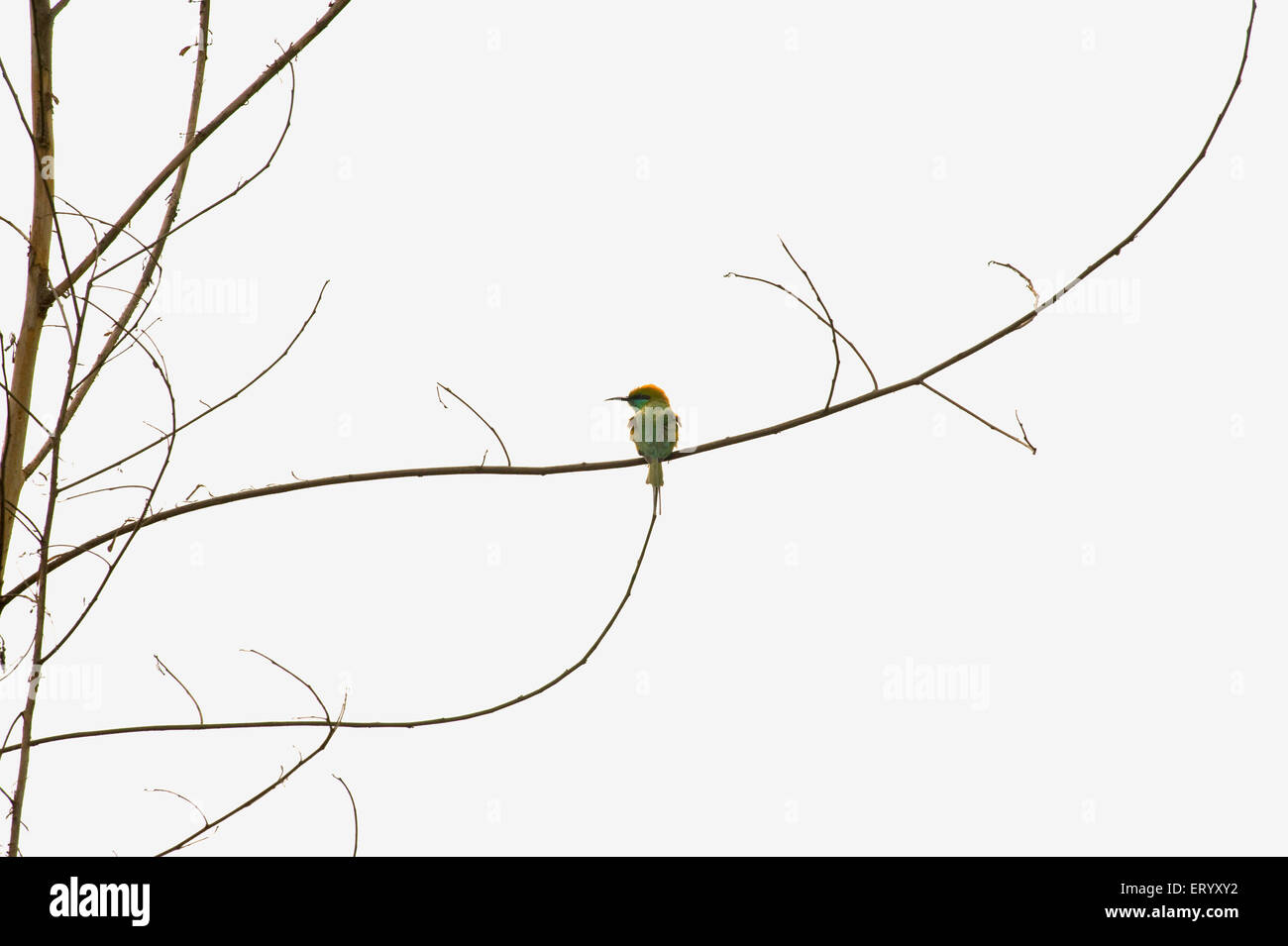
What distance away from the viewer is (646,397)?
18.0ft

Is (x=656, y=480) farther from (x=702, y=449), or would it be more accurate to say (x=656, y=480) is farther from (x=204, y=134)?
(x=204, y=134)

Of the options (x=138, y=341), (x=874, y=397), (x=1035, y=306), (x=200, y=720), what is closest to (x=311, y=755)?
(x=200, y=720)

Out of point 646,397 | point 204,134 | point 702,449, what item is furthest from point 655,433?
point 204,134

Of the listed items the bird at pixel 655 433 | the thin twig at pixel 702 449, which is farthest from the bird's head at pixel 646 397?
the thin twig at pixel 702 449

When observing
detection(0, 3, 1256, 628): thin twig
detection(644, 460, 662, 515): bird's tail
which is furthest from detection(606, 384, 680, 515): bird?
detection(0, 3, 1256, 628): thin twig

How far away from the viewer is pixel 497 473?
2.64 m

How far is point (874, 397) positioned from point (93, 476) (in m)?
1.63

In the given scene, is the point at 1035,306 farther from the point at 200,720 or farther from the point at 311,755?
the point at 200,720

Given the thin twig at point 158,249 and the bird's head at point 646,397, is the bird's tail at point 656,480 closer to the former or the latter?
the bird's head at point 646,397

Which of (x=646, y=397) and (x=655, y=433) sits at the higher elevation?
(x=646, y=397)

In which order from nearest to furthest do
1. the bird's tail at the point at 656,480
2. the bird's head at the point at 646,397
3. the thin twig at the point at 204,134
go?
the thin twig at the point at 204,134 < the bird's tail at the point at 656,480 < the bird's head at the point at 646,397

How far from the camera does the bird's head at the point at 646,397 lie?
539 cm

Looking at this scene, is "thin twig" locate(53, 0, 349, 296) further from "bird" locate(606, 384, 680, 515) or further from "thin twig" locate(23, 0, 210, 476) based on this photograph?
"bird" locate(606, 384, 680, 515)

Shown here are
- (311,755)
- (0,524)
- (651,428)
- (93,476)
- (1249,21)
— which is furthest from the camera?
(651,428)
